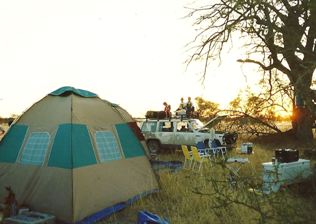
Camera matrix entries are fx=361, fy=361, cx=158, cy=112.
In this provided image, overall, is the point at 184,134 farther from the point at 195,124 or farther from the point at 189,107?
the point at 189,107

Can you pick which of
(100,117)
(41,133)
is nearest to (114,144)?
(100,117)

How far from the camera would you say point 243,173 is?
9.85m

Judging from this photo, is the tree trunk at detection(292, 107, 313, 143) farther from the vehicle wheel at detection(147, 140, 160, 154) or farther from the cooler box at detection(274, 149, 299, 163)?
the cooler box at detection(274, 149, 299, 163)

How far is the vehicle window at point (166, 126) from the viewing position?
15977 millimetres

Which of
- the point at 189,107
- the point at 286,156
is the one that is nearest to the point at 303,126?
the point at 189,107

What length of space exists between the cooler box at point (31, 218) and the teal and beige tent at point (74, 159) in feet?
0.72

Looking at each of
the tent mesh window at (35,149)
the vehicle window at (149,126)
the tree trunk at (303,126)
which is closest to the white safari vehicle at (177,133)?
the vehicle window at (149,126)

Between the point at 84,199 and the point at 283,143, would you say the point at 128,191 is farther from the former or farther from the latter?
the point at 283,143

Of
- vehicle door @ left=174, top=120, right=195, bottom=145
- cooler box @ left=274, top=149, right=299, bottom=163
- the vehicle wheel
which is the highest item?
vehicle door @ left=174, top=120, right=195, bottom=145

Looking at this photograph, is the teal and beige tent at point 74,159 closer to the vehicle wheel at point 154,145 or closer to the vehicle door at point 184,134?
the vehicle door at point 184,134

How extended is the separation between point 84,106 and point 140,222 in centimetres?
295

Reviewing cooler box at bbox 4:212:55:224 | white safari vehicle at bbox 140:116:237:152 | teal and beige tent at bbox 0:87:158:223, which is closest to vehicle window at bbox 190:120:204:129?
white safari vehicle at bbox 140:116:237:152

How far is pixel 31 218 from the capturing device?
5.82m

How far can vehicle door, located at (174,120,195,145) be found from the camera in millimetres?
15367
